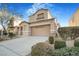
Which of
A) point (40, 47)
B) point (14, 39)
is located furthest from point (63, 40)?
point (14, 39)

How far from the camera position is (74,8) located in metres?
3.32

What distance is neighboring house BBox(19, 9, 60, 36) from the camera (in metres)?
3.37

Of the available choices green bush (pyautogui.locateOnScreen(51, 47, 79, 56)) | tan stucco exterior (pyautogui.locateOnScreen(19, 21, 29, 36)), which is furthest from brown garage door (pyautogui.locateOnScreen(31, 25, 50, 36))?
green bush (pyautogui.locateOnScreen(51, 47, 79, 56))

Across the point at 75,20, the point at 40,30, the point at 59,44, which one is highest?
the point at 75,20

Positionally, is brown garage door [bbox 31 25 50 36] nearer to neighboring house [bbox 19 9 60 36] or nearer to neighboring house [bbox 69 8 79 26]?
neighboring house [bbox 19 9 60 36]

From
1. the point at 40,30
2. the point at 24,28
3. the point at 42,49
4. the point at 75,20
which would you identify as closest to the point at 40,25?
the point at 40,30

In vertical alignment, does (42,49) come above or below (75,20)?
below

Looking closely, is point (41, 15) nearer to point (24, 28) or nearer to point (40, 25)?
point (40, 25)

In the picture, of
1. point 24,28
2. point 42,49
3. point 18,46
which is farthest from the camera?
point 24,28

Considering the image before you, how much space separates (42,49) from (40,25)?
1.47 feet

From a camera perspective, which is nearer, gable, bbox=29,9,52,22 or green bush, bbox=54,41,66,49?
green bush, bbox=54,41,66,49

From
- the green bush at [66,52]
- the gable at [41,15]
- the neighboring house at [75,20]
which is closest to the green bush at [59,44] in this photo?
the green bush at [66,52]

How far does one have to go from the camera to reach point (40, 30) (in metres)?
3.46

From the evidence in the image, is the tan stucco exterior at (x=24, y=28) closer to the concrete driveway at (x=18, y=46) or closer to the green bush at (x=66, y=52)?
the concrete driveway at (x=18, y=46)
